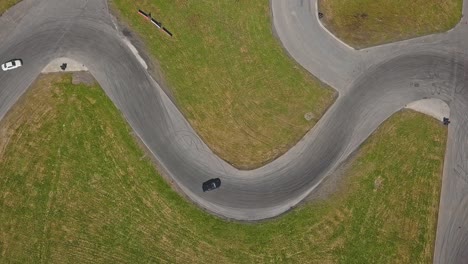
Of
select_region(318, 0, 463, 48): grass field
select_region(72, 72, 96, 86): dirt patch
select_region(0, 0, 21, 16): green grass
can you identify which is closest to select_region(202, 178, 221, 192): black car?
select_region(72, 72, 96, 86): dirt patch

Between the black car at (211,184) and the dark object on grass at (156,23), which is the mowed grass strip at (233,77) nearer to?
the dark object on grass at (156,23)

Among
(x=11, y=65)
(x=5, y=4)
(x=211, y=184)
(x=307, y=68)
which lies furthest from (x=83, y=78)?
(x=307, y=68)

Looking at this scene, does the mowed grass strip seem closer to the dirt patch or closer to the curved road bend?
the curved road bend

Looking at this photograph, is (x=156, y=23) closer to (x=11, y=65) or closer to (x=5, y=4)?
(x=11, y=65)

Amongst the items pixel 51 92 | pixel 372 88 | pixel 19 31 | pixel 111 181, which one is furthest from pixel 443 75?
pixel 19 31

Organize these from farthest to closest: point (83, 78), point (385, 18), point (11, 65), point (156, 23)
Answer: point (385, 18), point (156, 23), point (83, 78), point (11, 65)

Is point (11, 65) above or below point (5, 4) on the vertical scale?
below

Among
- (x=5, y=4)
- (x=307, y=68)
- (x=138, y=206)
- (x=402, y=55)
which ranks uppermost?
(x=402, y=55)

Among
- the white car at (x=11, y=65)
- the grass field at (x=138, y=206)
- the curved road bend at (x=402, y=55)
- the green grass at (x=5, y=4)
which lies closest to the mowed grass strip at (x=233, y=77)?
the curved road bend at (x=402, y=55)
